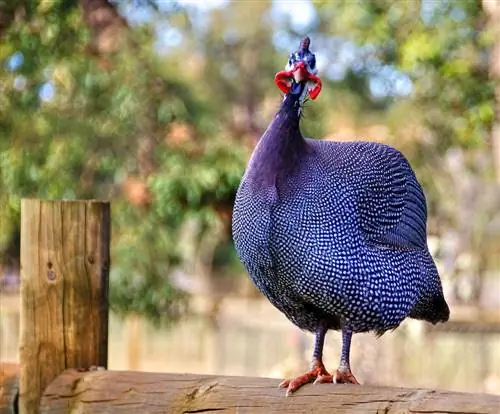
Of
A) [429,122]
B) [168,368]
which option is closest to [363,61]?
[429,122]

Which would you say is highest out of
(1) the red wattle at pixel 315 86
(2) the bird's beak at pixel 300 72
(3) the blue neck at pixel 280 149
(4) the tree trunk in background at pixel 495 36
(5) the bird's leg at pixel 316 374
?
(4) the tree trunk in background at pixel 495 36

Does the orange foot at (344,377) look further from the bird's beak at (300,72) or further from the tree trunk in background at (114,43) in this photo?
A: the tree trunk in background at (114,43)

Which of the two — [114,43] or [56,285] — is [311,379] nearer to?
[56,285]

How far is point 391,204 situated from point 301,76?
1.26ft

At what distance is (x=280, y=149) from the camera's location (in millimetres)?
2426

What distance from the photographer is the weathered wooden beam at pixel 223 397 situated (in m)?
1.86

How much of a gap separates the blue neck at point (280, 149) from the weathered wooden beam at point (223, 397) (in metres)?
0.46

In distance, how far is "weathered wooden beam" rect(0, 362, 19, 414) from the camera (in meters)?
2.65

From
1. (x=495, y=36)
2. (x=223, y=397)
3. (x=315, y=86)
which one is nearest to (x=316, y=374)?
(x=223, y=397)

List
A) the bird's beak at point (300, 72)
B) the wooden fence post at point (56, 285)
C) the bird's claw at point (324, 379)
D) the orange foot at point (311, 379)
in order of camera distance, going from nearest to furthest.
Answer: the orange foot at point (311, 379), the bird's claw at point (324, 379), the bird's beak at point (300, 72), the wooden fence post at point (56, 285)

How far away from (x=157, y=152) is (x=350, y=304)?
2.61 metres

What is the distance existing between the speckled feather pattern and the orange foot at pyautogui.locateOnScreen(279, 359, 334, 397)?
118 millimetres

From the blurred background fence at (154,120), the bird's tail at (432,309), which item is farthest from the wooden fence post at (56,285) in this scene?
the blurred background fence at (154,120)

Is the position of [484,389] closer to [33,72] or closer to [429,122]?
[429,122]
